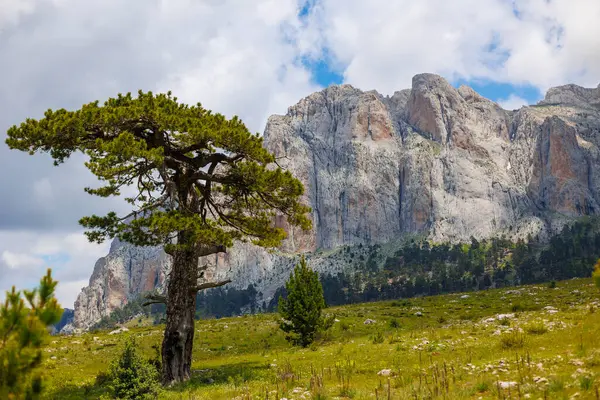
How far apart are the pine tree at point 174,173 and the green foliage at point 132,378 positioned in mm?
4331

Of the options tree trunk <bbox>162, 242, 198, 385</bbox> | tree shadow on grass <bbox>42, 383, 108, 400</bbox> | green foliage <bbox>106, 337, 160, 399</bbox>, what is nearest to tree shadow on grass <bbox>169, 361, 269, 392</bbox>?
tree trunk <bbox>162, 242, 198, 385</bbox>

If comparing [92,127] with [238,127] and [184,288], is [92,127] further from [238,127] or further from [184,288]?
[184,288]

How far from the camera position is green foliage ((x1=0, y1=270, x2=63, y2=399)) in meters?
6.59

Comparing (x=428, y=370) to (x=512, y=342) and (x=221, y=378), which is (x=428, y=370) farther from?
(x=221, y=378)

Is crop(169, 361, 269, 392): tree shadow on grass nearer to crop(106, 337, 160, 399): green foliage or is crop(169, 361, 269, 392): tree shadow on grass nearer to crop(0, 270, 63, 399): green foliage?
crop(106, 337, 160, 399): green foliage

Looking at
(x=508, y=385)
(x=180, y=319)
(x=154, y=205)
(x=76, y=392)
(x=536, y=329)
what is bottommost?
(x=76, y=392)

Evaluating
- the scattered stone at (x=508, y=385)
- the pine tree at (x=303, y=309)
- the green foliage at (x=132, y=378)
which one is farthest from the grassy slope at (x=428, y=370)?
the pine tree at (x=303, y=309)

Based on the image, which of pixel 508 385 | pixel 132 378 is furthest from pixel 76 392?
pixel 508 385

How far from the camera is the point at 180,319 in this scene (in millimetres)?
19109

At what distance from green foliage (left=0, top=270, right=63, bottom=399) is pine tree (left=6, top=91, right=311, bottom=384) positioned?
32.8 ft

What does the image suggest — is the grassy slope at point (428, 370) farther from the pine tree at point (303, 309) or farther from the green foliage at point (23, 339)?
the pine tree at point (303, 309)

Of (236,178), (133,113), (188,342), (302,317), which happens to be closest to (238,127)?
(236,178)

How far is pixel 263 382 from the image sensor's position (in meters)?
15.7

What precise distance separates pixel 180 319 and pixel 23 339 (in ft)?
41.9
